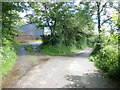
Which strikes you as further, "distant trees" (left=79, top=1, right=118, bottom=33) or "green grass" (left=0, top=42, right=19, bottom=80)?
"distant trees" (left=79, top=1, right=118, bottom=33)

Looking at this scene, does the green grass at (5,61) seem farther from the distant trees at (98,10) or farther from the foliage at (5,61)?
the distant trees at (98,10)

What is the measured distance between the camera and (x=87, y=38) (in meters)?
14.1

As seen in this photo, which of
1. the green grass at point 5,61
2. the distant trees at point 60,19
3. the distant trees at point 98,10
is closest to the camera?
the green grass at point 5,61

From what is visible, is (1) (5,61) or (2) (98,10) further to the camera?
(2) (98,10)

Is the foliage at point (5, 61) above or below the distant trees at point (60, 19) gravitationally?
below

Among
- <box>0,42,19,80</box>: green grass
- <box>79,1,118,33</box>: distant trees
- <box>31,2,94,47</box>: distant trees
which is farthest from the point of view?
<box>31,2,94,47</box>: distant trees

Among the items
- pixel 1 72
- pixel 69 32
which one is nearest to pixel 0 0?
pixel 1 72

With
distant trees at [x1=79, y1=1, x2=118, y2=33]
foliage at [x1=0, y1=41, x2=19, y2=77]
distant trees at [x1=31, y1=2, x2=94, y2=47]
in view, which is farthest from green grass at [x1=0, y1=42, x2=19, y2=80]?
distant trees at [x1=79, y1=1, x2=118, y2=33]

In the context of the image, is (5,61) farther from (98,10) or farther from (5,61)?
(98,10)

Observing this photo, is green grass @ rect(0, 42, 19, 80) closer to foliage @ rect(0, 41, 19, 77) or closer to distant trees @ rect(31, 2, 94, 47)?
foliage @ rect(0, 41, 19, 77)

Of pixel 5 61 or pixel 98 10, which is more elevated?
pixel 98 10

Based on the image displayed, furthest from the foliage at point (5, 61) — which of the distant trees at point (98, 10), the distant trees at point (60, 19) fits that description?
the distant trees at point (98, 10)

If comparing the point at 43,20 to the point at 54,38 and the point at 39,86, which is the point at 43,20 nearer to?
the point at 54,38

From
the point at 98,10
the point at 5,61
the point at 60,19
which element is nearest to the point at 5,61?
the point at 5,61
